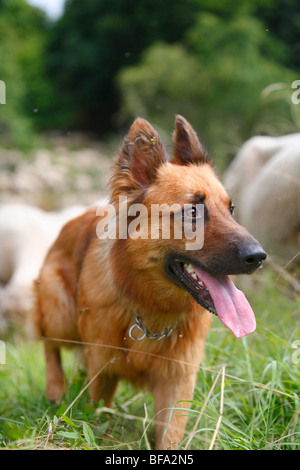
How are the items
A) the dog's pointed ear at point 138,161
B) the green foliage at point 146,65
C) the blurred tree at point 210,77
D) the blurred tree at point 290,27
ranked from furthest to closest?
the blurred tree at point 210,77, the green foliage at point 146,65, the blurred tree at point 290,27, the dog's pointed ear at point 138,161

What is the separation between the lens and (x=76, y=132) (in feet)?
98.7

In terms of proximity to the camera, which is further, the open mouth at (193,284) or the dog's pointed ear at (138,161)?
the dog's pointed ear at (138,161)

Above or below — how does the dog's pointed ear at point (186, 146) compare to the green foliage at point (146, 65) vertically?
below

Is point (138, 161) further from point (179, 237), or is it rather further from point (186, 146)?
point (179, 237)

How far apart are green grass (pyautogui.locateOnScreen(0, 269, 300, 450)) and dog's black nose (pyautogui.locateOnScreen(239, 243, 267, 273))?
2.10 ft

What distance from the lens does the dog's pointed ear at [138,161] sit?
9.71ft

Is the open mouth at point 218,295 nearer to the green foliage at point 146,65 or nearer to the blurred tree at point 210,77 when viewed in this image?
the green foliage at point 146,65

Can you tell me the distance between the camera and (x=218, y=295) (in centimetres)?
260

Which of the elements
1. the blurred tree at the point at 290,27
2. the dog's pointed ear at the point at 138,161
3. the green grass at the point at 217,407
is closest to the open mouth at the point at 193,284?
the green grass at the point at 217,407

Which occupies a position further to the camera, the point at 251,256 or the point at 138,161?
the point at 138,161

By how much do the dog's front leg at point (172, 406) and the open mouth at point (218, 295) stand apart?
2.29 ft

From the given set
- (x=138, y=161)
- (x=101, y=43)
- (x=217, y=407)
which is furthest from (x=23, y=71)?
(x=217, y=407)

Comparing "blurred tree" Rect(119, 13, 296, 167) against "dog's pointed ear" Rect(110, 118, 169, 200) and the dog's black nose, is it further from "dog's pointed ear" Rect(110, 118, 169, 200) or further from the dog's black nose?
the dog's black nose
